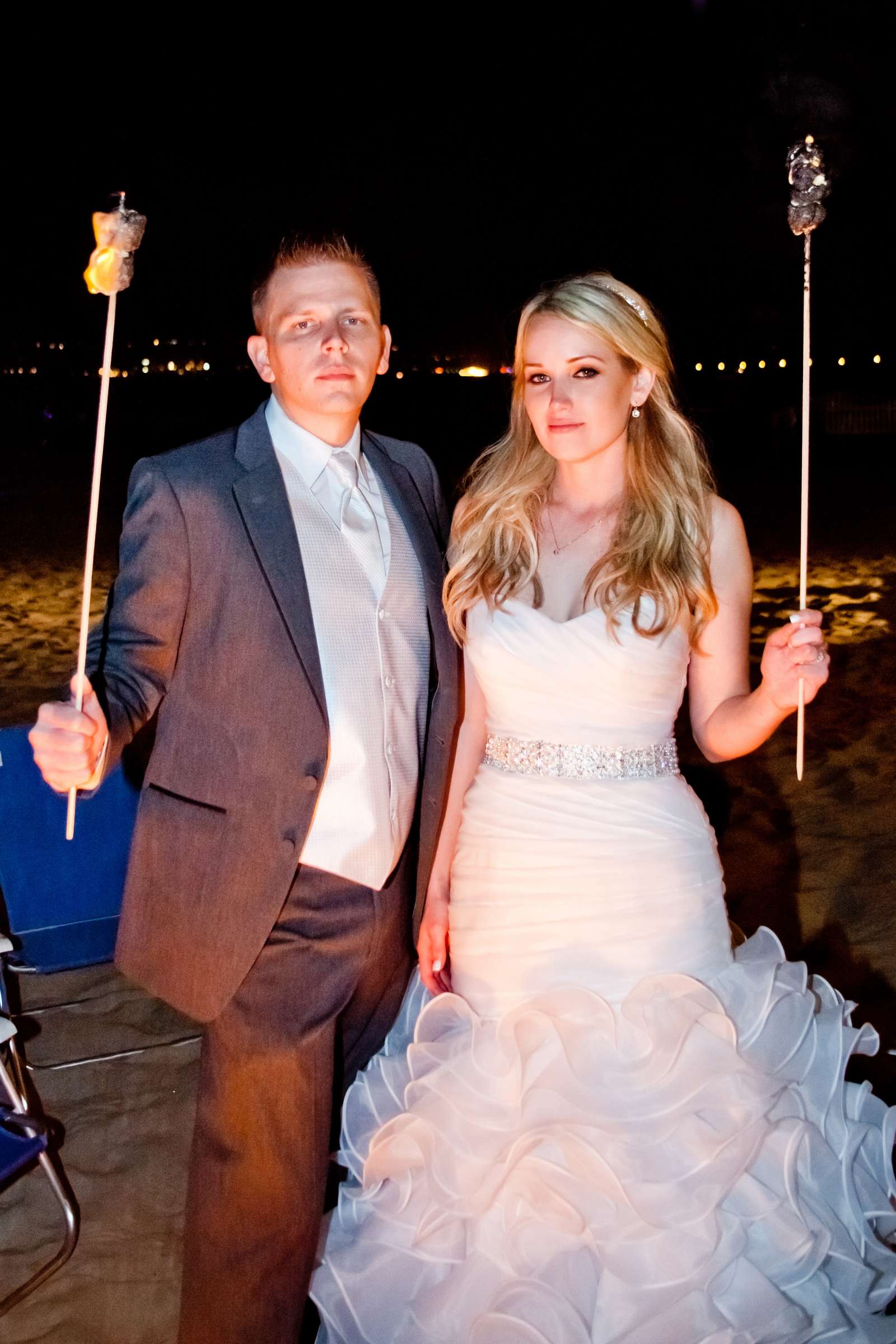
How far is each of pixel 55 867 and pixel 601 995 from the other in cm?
221

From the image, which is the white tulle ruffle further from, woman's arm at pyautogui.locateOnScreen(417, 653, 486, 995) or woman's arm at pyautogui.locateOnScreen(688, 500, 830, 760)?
woman's arm at pyautogui.locateOnScreen(688, 500, 830, 760)

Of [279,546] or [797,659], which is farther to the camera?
[279,546]

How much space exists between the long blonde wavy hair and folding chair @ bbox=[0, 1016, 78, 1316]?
1.74 metres

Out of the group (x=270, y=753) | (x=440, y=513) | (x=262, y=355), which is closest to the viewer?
(x=270, y=753)

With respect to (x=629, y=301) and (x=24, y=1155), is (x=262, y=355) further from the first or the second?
(x=24, y=1155)

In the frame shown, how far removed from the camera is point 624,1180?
91.0 inches

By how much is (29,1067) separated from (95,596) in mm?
8228

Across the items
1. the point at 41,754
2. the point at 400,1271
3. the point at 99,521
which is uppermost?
the point at 99,521

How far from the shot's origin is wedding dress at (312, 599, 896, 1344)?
7.46 feet

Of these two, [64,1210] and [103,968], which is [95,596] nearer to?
[103,968]

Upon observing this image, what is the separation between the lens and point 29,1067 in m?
4.39

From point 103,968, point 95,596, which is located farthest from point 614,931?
point 95,596

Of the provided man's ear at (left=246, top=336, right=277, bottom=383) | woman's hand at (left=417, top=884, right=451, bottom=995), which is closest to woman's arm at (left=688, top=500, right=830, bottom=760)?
woman's hand at (left=417, top=884, right=451, bottom=995)

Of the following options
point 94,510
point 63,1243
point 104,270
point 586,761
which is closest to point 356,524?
point 586,761
